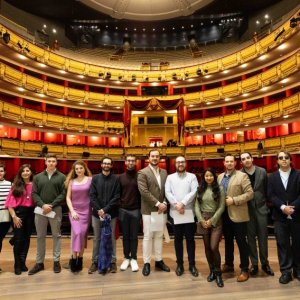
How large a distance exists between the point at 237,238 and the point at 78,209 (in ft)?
7.54

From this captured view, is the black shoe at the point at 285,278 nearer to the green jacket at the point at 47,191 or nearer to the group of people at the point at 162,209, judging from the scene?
the group of people at the point at 162,209

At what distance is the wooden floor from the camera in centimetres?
304

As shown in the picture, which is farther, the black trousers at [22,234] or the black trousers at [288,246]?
the black trousers at [22,234]

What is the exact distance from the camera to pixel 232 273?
3789mm

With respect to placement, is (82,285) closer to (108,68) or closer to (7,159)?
(7,159)

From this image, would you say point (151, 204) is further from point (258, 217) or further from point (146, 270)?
point (258, 217)

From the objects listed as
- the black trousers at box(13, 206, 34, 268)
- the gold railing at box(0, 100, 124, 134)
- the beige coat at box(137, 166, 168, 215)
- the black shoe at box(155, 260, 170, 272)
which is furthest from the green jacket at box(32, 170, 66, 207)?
the gold railing at box(0, 100, 124, 134)

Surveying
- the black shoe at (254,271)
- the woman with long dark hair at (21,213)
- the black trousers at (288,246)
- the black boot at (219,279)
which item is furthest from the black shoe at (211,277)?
the woman with long dark hair at (21,213)

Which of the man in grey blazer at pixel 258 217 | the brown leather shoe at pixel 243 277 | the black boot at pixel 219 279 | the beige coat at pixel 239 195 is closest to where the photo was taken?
the black boot at pixel 219 279

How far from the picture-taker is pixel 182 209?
3713 millimetres

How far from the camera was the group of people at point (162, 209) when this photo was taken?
358cm

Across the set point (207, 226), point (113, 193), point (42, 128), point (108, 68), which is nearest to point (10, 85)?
point (42, 128)

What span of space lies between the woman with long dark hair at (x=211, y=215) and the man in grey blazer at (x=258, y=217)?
61 centimetres

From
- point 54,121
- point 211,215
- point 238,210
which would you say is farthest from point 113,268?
point 54,121
